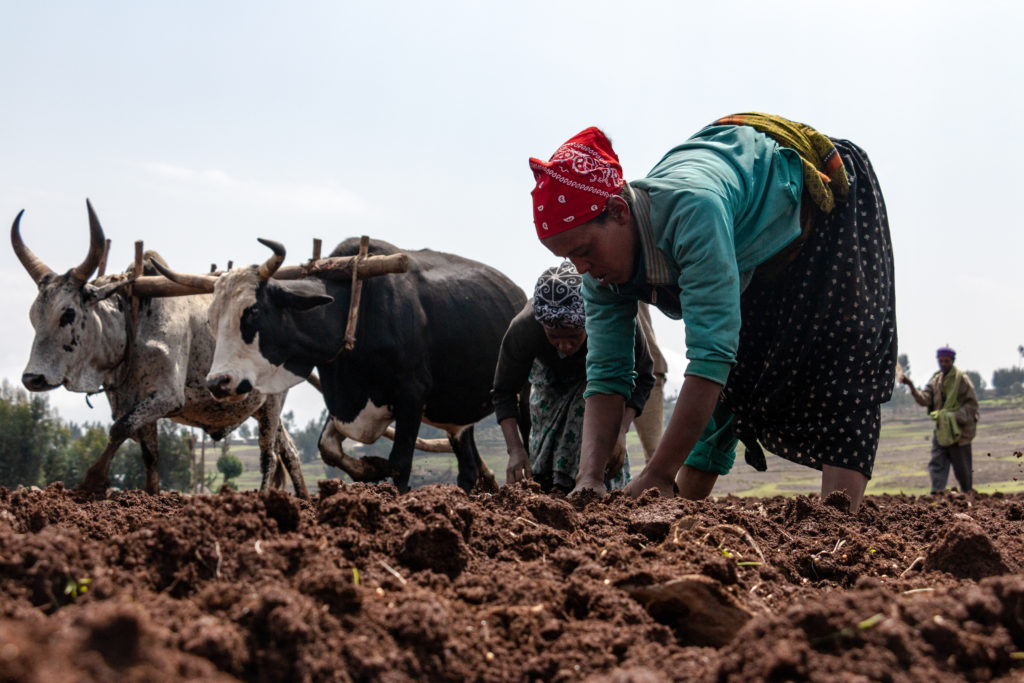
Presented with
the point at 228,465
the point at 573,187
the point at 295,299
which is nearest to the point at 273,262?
the point at 295,299

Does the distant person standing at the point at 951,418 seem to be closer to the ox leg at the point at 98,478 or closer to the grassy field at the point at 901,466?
the grassy field at the point at 901,466

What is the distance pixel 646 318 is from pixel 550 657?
17.3ft

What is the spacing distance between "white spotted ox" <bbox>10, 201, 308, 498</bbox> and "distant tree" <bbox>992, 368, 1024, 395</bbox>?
5513cm

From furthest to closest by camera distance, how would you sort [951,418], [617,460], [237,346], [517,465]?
[951,418], [237,346], [517,465], [617,460]

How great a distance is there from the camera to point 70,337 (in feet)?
21.0

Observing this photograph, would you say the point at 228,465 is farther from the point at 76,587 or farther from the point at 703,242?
the point at 76,587

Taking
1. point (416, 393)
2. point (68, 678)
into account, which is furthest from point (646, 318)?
point (68, 678)

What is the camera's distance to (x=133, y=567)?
5.46 feet

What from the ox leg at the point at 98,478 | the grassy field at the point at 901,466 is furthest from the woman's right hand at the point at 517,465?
the grassy field at the point at 901,466

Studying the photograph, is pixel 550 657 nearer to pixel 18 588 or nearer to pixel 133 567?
pixel 133 567

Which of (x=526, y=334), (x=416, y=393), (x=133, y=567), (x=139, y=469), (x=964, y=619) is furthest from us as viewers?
(x=139, y=469)

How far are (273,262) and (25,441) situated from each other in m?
25.5

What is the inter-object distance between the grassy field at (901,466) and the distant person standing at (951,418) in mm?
370

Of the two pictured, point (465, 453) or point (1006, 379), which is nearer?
point (465, 453)
